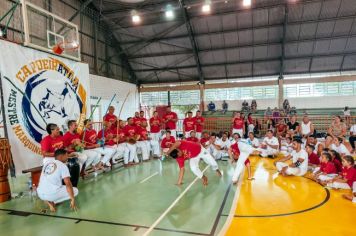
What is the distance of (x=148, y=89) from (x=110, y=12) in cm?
821

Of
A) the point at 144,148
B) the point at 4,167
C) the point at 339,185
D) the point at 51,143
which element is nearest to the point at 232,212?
the point at 339,185

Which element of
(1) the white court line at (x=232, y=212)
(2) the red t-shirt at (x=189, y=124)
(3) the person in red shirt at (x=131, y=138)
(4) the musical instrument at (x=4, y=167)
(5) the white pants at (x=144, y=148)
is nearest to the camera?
(1) the white court line at (x=232, y=212)

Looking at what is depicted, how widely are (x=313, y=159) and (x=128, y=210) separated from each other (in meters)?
6.42

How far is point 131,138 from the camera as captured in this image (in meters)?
10.1

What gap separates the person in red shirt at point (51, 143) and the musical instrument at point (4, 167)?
2.53 ft

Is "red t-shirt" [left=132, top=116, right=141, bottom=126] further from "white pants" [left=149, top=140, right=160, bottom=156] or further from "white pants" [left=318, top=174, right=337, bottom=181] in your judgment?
"white pants" [left=318, top=174, right=337, bottom=181]

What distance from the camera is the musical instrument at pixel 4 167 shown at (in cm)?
585

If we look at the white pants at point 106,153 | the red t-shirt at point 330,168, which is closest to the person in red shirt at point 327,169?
the red t-shirt at point 330,168

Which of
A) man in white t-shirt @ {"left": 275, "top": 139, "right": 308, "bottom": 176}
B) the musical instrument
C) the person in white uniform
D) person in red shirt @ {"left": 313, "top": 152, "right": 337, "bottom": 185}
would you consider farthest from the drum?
the person in white uniform

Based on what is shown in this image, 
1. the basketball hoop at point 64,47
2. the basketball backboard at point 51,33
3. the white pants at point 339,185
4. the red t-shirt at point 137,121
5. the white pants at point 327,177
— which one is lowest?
the white pants at point 339,185

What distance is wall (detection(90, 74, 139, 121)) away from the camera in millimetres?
18634

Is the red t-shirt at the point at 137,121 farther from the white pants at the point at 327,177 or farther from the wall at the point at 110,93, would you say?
the wall at the point at 110,93

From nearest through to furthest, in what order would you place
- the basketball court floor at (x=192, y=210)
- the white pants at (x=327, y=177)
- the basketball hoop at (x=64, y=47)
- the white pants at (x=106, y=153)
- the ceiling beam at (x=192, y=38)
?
1. the basketball court floor at (x=192, y=210)
2. the white pants at (x=327, y=177)
3. the basketball hoop at (x=64, y=47)
4. the white pants at (x=106, y=153)
5. the ceiling beam at (x=192, y=38)

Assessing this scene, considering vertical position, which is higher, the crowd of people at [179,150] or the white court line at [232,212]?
the crowd of people at [179,150]
